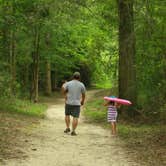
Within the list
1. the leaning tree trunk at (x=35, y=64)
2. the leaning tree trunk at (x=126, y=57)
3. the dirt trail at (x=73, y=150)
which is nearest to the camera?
the dirt trail at (x=73, y=150)

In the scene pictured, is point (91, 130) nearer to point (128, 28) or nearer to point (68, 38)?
point (128, 28)

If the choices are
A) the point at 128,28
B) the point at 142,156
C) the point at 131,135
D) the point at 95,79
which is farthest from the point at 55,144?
the point at 95,79

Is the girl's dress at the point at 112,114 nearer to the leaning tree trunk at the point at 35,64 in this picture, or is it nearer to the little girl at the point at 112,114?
the little girl at the point at 112,114

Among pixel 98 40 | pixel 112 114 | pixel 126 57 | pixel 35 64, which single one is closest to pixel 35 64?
pixel 35 64

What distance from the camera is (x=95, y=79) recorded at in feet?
208

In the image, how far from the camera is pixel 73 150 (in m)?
12.2

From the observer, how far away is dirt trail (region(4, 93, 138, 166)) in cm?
1053

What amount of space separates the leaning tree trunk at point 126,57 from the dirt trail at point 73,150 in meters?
4.39

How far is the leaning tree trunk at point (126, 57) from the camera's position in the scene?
→ 65.2 feet

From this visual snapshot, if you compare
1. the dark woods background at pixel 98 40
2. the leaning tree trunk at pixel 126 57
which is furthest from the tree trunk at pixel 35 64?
the leaning tree trunk at pixel 126 57

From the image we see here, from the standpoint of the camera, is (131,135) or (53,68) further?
(53,68)

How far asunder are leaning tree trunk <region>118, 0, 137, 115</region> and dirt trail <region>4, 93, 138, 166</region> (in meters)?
4.39

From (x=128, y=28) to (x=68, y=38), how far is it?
17.7 m

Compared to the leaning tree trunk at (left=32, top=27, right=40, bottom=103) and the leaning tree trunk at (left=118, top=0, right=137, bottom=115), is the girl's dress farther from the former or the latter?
the leaning tree trunk at (left=32, top=27, right=40, bottom=103)
